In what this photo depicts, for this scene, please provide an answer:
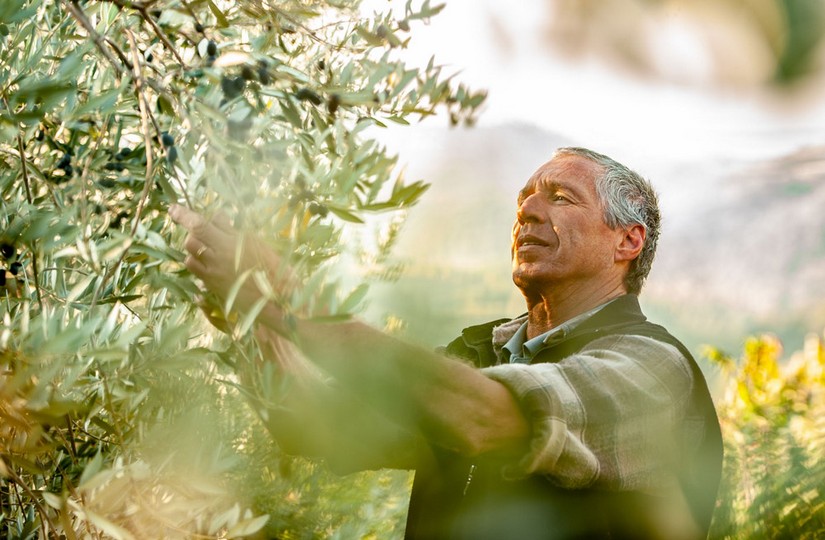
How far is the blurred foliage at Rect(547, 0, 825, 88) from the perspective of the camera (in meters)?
9.76

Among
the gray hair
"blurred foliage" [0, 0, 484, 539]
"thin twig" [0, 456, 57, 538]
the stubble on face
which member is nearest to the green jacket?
the stubble on face

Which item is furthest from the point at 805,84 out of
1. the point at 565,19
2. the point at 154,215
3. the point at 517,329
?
the point at 154,215

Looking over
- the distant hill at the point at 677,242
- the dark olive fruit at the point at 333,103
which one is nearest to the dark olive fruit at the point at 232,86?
the dark olive fruit at the point at 333,103

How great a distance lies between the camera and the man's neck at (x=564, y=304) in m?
2.73

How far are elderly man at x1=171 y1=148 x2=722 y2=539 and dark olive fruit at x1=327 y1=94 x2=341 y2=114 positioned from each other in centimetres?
23

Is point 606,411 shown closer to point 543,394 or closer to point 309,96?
point 543,394

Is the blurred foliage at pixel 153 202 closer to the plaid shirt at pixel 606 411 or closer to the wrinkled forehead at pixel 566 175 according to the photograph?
the plaid shirt at pixel 606 411

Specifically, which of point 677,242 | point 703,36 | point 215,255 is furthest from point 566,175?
point 703,36

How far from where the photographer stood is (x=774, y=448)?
521 cm

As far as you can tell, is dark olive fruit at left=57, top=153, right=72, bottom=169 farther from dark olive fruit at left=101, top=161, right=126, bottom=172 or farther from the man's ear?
the man's ear

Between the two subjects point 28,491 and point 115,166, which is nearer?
point 28,491

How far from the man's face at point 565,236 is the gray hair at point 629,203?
31 millimetres

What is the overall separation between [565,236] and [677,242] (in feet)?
24.5

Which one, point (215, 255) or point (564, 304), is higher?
point (215, 255)
